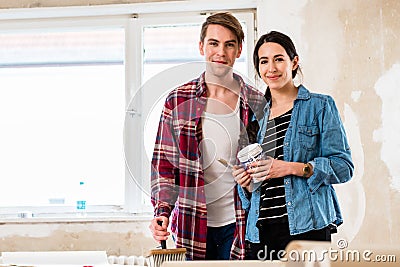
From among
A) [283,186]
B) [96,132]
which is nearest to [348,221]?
[283,186]

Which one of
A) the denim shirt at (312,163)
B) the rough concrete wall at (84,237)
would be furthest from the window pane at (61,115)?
the denim shirt at (312,163)

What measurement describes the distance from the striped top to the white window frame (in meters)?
1.21

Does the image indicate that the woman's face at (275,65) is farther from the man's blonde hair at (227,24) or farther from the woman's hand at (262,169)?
the woman's hand at (262,169)

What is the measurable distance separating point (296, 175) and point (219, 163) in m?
0.24

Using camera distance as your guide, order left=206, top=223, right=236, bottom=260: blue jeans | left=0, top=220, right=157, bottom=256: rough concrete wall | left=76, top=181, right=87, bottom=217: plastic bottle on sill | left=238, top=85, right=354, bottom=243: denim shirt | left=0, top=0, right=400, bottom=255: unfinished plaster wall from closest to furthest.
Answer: left=238, top=85, right=354, bottom=243: denim shirt < left=206, top=223, right=236, bottom=260: blue jeans < left=0, top=0, right=400, bottom=255: unfinished plaster wall < left=0, top=220, right=157, bottom=256: rough concrete wall < left=76, top=181, right=87, bottom=217: plastic bottle on sill

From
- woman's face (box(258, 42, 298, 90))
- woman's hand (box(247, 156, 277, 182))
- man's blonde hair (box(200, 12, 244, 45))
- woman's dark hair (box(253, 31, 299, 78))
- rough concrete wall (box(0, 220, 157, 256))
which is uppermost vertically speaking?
man's blonde hair (box(200, 12, 244, 45))

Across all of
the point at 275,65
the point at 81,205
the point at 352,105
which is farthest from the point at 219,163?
the point at 81,205

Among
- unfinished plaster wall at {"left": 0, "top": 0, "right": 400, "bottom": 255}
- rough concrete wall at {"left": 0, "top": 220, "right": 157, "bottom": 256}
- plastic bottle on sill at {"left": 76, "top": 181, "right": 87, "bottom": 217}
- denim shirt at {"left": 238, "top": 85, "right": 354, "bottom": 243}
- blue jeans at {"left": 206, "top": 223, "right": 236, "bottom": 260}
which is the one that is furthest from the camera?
plastic bottle on sill at {"left": 76, "top": 181, "right": 87, "bottom": 217}

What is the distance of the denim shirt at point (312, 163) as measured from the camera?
166 centimetres

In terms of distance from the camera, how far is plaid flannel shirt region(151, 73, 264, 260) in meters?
1.75

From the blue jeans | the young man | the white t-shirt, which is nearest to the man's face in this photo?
Answer: the young man

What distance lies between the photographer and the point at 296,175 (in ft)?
5.50

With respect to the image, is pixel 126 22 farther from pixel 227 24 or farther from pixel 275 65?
pixel 275 65

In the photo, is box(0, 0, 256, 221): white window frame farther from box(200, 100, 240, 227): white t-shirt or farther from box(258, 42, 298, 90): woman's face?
box(200, 100, 240, 227): white t-shirt
